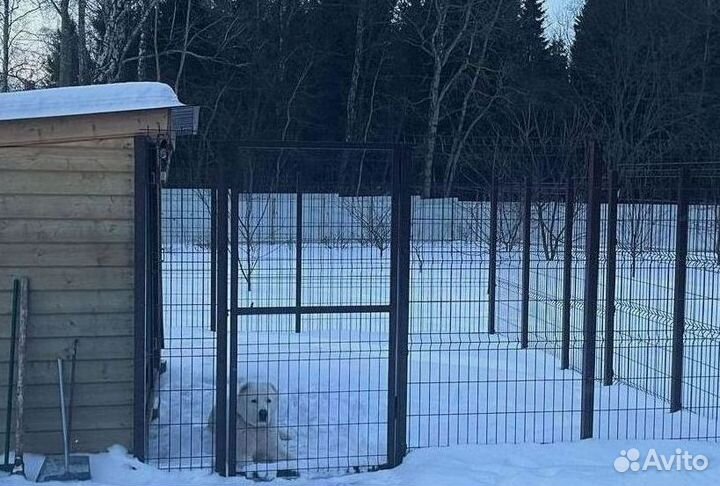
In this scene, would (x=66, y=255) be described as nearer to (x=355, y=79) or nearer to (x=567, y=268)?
(x=567, y=268)

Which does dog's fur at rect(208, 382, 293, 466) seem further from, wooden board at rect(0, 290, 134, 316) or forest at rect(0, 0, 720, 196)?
forest at rect(0, 0, 720, 196)

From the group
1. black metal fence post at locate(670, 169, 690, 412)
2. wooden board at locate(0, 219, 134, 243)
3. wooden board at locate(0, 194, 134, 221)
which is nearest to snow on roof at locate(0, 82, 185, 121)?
wooden board at locate(0, 194, 134, 221)

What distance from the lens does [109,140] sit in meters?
5.39

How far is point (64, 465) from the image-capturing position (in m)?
5.20

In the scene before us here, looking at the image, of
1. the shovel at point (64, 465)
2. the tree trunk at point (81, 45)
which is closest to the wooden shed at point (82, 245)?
the shovel at point (64, 465)

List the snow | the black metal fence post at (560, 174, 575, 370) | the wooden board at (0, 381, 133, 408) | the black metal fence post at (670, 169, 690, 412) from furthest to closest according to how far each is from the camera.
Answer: the black metal fence post at (560, 174, 575, 370) < the black metal fence post at (670, 169, 690, 412) < the wooden board at (0, 381, 133, 408) < the snow

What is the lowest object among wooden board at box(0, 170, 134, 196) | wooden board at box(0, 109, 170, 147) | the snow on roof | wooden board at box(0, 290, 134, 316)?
wooden board at box(0, 290, 134, 316)

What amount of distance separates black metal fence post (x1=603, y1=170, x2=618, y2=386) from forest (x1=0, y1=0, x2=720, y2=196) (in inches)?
730

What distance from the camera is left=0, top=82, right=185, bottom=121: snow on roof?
522cm

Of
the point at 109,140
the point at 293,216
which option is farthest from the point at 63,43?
the point at 109,140

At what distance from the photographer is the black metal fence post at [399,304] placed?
17.5 feet

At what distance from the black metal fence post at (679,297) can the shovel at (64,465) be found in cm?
449

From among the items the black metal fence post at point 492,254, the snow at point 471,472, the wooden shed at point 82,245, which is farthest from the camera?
the black metal fence post at point 492,254

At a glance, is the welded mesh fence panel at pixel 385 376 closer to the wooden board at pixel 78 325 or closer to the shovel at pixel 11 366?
the wooden board at pixel 78 325
